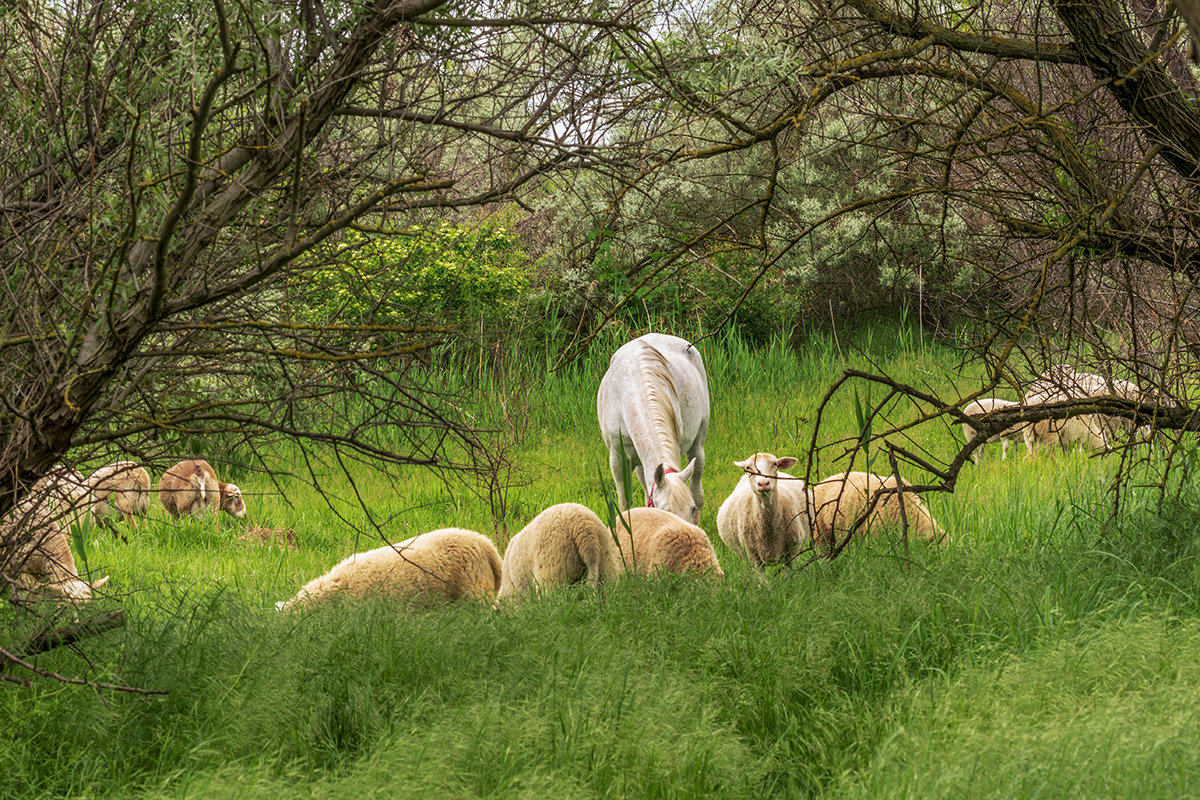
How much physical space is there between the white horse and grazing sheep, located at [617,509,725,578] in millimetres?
1382

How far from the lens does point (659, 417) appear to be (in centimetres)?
888

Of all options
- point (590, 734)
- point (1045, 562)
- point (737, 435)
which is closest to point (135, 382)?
point (590, 734)

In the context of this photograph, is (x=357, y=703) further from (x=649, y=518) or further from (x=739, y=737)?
(x=649, y=518)

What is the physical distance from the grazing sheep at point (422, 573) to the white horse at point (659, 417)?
6.16 ft

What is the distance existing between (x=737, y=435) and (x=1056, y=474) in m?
4.01

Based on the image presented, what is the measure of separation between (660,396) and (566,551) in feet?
10.5

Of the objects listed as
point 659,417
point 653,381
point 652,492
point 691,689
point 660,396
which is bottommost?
point 691,689

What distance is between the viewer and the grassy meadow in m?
3.36

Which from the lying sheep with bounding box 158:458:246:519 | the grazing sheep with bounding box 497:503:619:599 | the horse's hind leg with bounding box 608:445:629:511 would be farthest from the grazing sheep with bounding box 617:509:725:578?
the lying sheep with bounding box 158:458:246:519

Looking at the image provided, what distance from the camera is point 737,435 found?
12.5m

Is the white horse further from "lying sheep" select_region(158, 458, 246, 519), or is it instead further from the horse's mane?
"lying sheep" select_region(158, 458, 246, 519)

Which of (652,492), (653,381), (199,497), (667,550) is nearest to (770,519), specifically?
(667,550)

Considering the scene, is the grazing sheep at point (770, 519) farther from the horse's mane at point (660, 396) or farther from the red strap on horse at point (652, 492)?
the horse's mane at point (660, 396)

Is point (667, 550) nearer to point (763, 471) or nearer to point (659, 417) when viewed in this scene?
point (763, 471)
